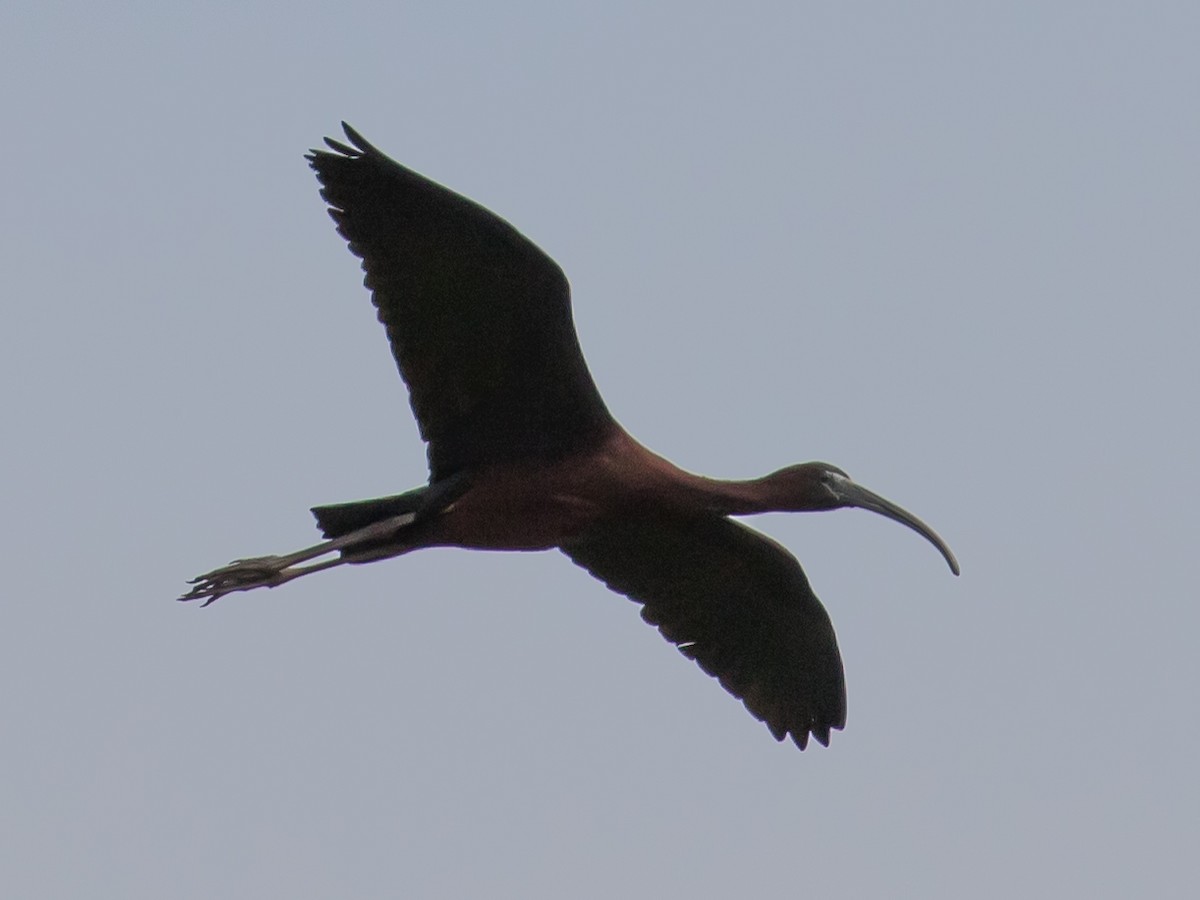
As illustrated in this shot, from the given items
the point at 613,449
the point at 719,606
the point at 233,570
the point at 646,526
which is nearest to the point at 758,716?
the point at 719,606

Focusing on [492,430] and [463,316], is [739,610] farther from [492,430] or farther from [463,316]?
[463,316]

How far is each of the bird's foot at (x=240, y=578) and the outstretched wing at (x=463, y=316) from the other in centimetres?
101

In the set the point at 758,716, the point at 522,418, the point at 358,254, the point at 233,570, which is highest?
the point at 358,254

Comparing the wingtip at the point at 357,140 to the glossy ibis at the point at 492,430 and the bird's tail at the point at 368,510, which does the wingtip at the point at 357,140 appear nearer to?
the glossy ibis at the point at 492,430

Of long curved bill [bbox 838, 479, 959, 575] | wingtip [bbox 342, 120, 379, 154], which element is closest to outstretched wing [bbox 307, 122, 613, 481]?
wingtip [bbox 342, 120, 379, 154]

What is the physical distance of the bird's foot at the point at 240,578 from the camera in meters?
11.5

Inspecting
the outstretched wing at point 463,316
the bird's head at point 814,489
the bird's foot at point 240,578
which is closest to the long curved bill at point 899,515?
the bird's head at point 814,489

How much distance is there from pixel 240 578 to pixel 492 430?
1.56 m

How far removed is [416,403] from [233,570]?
52.3 inches

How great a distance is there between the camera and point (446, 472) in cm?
1184

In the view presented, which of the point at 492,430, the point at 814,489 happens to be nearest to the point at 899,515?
the point at 814,489

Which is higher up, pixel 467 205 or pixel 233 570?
pixel 467 205

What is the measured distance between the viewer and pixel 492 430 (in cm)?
1172

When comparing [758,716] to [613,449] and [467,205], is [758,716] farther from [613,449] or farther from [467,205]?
[467,205]
